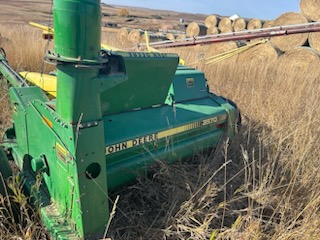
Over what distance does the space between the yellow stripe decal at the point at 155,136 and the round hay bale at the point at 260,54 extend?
3611mm

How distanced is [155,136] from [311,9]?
225 inches

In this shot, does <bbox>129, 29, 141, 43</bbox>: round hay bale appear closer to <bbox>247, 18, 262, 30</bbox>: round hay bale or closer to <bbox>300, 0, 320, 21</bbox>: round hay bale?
<bbox>247, 18, 262, 30</bbox>: round hay bale

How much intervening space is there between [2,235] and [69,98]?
83 centimetres

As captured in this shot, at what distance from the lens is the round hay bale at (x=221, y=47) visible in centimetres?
642

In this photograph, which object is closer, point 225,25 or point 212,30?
point 212,30

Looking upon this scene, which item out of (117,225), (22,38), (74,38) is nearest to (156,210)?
(117,225)

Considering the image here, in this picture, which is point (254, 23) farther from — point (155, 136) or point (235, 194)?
point (155, 136)

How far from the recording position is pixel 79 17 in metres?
1.07

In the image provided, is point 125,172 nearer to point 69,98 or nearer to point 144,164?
point 144,164

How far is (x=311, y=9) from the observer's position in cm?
598

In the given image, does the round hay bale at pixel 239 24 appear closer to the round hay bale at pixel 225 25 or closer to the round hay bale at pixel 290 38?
the round hay bale at pixel 225 25

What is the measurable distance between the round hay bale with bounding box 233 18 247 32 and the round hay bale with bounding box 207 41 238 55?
112 inches

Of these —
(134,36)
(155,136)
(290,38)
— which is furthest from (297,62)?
(134,36)

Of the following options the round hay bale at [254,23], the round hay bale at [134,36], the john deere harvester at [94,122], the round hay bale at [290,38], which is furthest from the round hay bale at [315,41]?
the round hay bale at [134,36]
